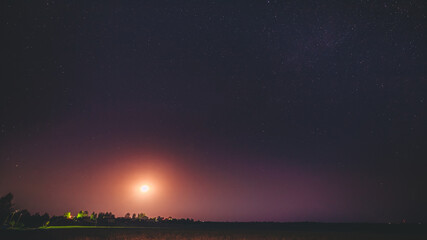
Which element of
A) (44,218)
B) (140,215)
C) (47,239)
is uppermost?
(140,215)

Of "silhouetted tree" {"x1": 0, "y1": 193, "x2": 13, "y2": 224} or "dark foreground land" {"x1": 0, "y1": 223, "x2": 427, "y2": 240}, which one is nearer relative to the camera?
"dark foreground land" {"x1": 0, "y1": 223, "x2": 427, "y2": 240}

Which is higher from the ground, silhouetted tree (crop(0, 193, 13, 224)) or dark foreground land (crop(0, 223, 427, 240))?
A: silhouetted tree (crop(0, 193, 13, 224))

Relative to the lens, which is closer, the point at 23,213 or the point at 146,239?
the point at 146,239

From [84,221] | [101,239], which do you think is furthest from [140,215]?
[101,239]

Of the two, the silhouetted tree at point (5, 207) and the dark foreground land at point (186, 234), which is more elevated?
the silhouetted tree at point (5, 207)

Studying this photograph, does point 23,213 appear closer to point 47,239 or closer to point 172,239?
point 47,239

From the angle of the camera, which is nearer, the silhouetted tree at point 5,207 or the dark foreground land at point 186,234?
the dark foreground land at point 186,234

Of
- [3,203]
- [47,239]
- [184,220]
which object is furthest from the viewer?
[184,220]

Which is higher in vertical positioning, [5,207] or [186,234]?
[5,207]

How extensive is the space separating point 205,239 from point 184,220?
13390 centimetres

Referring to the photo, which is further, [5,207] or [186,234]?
[5,207]

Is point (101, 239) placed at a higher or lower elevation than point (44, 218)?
lower

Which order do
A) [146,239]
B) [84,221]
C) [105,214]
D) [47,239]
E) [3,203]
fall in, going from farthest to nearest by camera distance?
[105,214] < [84,221] < [3,203] < [146,239] < [47,239]

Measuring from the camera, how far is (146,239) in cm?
3881
